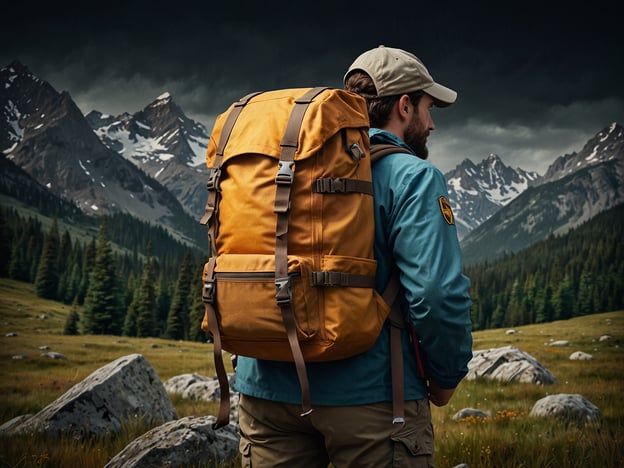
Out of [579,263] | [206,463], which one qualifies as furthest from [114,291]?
[579,263]

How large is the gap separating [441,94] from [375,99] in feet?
1.60

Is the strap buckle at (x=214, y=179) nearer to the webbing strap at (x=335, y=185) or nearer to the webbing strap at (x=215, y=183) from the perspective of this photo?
the webbing strap at (x=215, y=183)

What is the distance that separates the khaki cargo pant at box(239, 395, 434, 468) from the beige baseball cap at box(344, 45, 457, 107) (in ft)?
6.33

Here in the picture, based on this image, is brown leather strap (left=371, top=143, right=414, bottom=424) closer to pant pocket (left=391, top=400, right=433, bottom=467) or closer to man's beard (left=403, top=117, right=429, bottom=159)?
pant pocket (left=391, top=400, right=433, bottom=467)

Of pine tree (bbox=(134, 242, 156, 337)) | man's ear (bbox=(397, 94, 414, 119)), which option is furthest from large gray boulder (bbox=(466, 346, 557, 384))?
pine tree (bbox=(134, 242, 156, 337))

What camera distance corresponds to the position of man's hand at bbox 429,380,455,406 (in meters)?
3.13

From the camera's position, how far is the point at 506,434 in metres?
7.39

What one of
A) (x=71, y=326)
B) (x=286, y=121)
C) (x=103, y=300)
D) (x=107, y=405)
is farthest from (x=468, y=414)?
(x=71, y=326)

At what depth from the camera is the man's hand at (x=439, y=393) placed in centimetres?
313

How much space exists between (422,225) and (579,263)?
546 ft

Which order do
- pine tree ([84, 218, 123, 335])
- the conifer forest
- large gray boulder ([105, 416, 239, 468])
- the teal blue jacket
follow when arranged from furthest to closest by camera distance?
the conifer forest
pine tree ([84, 218, 123, 335])
large gray boulder ([105, 416, 239, 468])
the teal blue jacket

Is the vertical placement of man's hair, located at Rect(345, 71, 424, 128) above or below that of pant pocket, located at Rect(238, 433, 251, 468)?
above

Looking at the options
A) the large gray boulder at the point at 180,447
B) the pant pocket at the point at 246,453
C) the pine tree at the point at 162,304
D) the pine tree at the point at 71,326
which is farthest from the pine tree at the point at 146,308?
the pant pocket at the point at 246,453

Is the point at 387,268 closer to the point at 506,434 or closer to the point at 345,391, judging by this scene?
the point at 345,391
